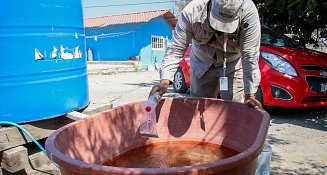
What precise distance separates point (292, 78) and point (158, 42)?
1637 centimetres

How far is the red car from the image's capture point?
14.5 ft

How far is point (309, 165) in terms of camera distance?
10.0 feet

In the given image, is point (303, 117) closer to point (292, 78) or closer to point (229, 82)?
point (292, 78)

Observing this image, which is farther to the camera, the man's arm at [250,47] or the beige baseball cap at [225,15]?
the man's arm at [250,47]

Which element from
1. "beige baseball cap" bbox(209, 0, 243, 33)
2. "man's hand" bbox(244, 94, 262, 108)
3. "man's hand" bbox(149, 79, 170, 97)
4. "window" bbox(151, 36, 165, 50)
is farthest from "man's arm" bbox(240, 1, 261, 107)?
"window" bbox(151, 36, 165, 50)

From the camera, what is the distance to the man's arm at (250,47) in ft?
6.84

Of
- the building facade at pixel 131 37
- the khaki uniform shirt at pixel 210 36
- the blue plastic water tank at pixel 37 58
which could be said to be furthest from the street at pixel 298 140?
the building facade at pixel 131 37

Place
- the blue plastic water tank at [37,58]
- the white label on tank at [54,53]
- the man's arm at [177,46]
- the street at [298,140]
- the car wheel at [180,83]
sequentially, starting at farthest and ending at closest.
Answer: the car wheel at [180,83]
the street at [298,140]
the white label on tank at [54,53]
the blue plastic water tank at [37,58]
the man's arm at [177,46]

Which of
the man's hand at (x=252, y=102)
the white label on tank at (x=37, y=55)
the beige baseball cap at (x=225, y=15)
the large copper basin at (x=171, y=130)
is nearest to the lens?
the large copper basin at (x=171, y=130)

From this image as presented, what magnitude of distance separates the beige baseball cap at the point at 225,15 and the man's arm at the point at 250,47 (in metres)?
0.11

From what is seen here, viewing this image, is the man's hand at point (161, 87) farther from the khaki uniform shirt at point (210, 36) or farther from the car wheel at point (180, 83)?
the car wheel at point (180, 83)

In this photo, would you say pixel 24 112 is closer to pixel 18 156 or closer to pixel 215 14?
pixel 18 156

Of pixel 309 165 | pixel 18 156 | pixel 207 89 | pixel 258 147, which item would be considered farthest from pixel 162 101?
pixel 309 165

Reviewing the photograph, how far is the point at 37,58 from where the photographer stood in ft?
8.48
